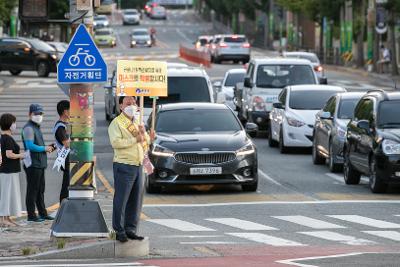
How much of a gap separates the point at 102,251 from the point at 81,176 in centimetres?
122

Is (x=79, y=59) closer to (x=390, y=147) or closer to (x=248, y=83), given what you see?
(x=390, y=147)

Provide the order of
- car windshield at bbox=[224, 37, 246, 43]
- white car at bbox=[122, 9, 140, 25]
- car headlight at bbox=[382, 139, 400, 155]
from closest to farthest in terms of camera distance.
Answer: car headlight at bbox=[382, 139, 400, 155], car windshield at bbox=[224, 37, 246, 43], white car at bbox=[122, 9, 140, 25]

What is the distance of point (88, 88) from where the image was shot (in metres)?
16.9

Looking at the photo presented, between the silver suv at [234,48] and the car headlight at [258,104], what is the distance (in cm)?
4711

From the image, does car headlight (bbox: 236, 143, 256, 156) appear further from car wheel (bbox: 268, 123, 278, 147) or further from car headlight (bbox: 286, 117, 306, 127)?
car wheel (bbox: 268, 123, 278, 147)

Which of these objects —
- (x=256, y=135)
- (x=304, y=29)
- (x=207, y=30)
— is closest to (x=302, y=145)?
(x=256, y=135)

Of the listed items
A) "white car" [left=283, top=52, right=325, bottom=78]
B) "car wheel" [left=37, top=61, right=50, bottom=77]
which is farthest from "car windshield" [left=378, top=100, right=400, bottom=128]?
"car wheel" [left=37, top=61, right=50, bottom=77]

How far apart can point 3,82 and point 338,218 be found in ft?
136

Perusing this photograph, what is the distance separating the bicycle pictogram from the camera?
16781mm

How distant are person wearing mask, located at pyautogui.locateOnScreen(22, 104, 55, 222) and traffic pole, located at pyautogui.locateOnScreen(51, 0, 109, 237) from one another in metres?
2.46

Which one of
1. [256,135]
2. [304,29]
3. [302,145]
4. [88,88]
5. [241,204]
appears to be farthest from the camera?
[304,29]

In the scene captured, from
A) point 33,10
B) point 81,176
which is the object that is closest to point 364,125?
point 33,10

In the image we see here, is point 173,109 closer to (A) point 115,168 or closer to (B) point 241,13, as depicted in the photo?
(A) point 115,168

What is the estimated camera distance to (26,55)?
63031 millimetres
